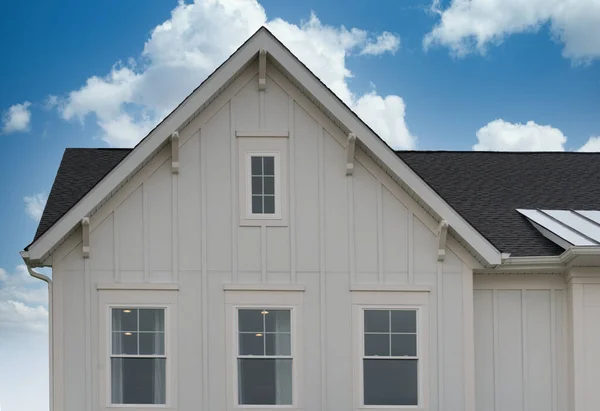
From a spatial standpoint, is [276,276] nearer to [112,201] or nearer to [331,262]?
[331,262]

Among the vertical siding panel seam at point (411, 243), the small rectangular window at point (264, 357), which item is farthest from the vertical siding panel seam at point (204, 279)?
the vertical siding panel seam at point (411, 243)

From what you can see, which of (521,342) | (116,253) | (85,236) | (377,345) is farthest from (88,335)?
(521,342)

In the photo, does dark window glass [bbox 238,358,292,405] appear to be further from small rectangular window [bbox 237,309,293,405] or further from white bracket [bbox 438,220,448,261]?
white bracket [bbox 438,220,448,261]

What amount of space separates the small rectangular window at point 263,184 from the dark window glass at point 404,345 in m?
2.79

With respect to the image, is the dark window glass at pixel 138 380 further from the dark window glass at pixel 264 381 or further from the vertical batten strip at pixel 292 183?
the vertical batten strip at pixel 292 183

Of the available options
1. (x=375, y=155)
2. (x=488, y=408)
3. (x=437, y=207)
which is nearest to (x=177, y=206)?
(x=375, y=155)

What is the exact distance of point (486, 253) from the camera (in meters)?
13.0

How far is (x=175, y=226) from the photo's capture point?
13.4 metres

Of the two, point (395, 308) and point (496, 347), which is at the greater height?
point (395, 308)

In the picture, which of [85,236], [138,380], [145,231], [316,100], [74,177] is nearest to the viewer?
[85,236]

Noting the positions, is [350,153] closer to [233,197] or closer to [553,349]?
[233,197]

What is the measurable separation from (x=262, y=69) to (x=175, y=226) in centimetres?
283

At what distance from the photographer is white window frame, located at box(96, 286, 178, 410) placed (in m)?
13.0

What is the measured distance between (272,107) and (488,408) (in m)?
5.97
